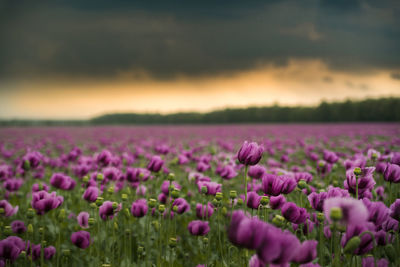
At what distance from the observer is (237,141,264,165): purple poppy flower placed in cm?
150

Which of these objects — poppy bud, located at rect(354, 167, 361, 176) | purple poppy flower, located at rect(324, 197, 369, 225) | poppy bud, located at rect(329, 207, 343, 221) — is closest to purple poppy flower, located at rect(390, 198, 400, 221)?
poppy bud, located at rect(354, 167, 361, 176)

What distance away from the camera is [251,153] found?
4.95 ft

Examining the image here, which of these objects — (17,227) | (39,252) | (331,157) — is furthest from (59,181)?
(331,157)

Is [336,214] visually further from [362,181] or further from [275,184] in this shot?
[362,181]

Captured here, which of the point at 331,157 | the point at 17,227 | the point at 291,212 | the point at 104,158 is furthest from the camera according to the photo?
the point at 331,157

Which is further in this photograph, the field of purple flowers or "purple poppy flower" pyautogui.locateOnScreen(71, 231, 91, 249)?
"purple poppy flower" pyautogui.locateOnScreen(71, 231, 91, 249)

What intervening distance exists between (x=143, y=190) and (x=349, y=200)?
235 centimetres

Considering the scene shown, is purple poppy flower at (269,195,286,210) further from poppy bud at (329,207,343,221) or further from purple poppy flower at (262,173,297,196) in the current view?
poppy bud at (329,207,343,221)

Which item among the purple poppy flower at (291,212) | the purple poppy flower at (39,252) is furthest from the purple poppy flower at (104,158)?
the purple poppy flower at (291,212)

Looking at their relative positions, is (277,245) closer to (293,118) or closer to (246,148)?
(246,148)

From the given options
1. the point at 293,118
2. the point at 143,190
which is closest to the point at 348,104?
the point at 293,118

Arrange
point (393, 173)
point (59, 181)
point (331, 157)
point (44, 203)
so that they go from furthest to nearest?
point (331, 157) < point (59, 181) < point (44, 203) < point (393, 173)

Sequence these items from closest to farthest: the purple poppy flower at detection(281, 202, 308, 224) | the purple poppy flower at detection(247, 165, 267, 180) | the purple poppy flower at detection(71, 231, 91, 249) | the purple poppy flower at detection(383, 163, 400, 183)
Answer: the purple poppy flower at detection(281, 202, 308, 224) → the purple poppy flower at detection(383, 163, 400, 183) → the purple poppy flower at detection(71, 231, 91, 249) → the purple poppy flower at detection(247, 165, 267, 180)

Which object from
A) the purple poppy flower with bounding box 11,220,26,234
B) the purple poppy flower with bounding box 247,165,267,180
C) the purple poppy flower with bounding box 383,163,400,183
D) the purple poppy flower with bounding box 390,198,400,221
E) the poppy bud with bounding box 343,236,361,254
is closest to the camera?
the poppy bud with bounding box 343,236,361,254
